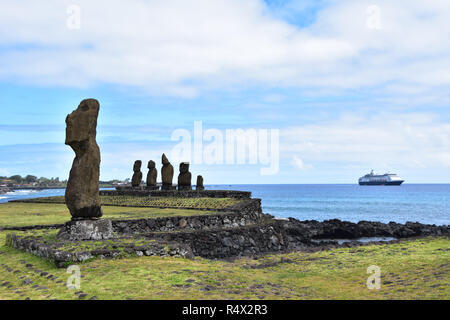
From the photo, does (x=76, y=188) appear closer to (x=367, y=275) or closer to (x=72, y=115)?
(x=72, y=115)

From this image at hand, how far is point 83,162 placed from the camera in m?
15.0

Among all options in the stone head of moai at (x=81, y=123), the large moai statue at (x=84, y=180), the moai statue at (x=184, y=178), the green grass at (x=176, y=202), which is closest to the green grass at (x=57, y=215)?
the green grass at (x=176, y=202)

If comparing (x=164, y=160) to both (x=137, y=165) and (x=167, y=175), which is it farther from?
(x=137, y=165)

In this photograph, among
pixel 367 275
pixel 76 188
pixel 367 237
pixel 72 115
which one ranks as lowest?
pixel 367 237

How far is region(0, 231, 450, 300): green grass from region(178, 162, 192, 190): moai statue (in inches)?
975

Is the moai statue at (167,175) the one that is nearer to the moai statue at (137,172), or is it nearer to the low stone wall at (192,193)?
the low stone wall at (192,193)

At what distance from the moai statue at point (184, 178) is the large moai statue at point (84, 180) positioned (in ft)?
82.0

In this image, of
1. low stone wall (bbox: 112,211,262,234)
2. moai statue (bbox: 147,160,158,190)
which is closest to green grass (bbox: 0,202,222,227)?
low stone wall (bbox: 112,211,262,234)

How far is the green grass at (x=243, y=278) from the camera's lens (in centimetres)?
956
